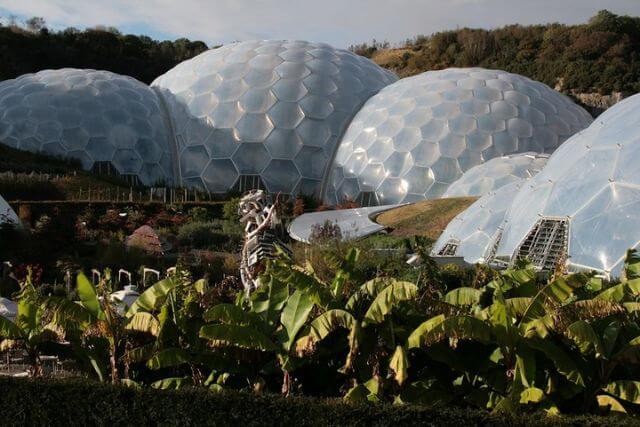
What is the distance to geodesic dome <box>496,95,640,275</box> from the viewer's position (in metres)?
12.7


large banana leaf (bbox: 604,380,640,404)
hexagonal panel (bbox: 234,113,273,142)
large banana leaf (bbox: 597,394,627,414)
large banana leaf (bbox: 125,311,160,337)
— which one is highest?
hexagonal panel (bbox: 234,113,273,142)

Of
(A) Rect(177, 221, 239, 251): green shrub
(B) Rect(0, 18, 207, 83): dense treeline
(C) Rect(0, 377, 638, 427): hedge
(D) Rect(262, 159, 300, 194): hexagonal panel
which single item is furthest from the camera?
(B) Rect(0, 18, 207, 83): dense treeline

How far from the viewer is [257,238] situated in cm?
963

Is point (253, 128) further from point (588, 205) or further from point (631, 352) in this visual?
point (631, 352)

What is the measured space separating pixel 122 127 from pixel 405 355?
77.8 feet

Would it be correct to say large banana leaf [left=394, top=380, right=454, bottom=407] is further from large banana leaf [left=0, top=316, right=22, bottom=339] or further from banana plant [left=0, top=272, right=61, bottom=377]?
large banana leaf [left=0, top=316, right=22, bottom=339]

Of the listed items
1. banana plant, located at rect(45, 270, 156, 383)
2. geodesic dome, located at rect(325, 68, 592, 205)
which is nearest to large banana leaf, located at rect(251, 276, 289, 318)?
banana plant, located at rect(45, 270, 156, 383)

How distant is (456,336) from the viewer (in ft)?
21.5

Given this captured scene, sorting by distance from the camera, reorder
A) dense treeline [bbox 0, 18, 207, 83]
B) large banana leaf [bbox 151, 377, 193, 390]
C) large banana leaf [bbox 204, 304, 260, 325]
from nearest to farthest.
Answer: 1. large banana leaf [bbox 204, 304, 260, 325]
2. large banana leaf [bbox 151, 377, 193, 390]
3. dense treeline [bbox 0, 18, 207, 83]

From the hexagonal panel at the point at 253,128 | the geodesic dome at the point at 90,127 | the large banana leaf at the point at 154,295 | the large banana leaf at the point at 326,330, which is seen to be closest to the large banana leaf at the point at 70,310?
the large banana leaf at the point at 154,295

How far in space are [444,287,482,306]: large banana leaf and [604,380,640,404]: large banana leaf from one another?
1613 millimetres

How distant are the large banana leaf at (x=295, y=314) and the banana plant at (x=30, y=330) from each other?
2.40 meters

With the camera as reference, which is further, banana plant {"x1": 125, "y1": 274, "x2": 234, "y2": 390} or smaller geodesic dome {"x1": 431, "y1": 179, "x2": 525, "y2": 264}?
smaller geodesic dome {"x1": 431, "y1": 179, "x2": 525, "y2": 264}

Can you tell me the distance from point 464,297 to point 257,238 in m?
2.97
